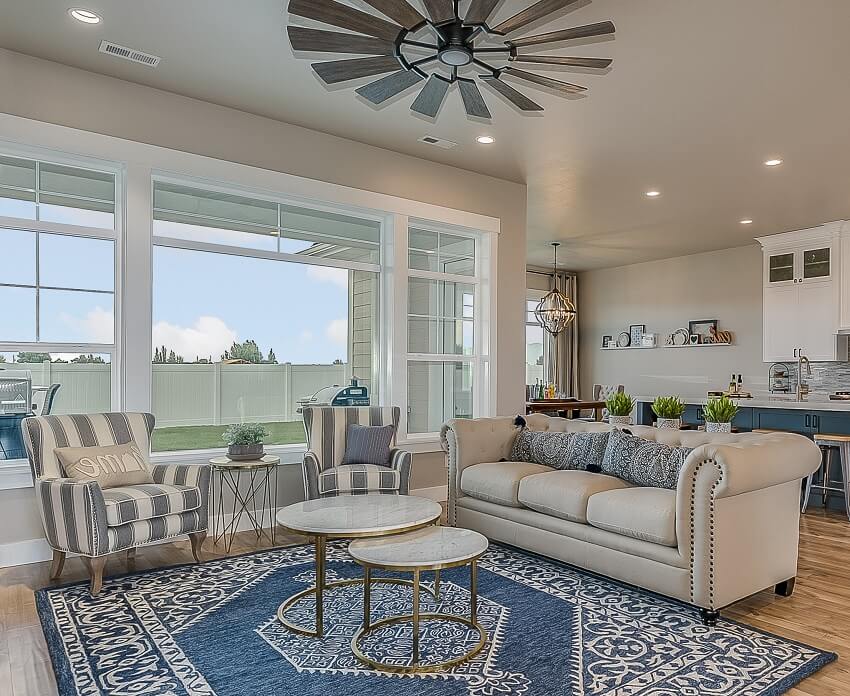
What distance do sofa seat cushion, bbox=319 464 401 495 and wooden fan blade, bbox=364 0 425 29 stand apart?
2894 mm

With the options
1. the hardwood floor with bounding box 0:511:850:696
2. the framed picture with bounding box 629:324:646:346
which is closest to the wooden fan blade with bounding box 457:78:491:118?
the hardwood floor with bounding box 0:511:850:696

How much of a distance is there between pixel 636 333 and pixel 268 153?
745 centimetres

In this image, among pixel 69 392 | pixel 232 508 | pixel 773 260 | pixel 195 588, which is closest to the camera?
pixel 195 588

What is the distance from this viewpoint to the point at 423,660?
2641 millimetres

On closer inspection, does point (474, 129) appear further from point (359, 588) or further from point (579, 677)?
point (579, 677)

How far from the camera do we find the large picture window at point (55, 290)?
160 inches

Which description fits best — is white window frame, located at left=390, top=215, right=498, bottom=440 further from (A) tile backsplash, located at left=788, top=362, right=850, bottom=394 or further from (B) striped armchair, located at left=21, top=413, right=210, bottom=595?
(A) tile backsplash, located at left=788, top=362, right=850, bottom=394

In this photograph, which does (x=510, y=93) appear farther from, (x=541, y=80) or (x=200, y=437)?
(x=200, y=437)

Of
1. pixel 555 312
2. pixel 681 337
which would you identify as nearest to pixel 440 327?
pixel 555 312

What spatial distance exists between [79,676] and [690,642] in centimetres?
252

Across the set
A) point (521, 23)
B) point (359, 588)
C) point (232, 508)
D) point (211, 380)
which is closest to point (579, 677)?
point (359, 588)

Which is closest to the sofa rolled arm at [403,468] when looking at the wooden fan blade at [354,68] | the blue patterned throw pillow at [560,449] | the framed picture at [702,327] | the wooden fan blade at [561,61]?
the blue patterned throw pillow at [560,449]

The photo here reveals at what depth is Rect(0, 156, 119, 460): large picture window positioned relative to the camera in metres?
4.07

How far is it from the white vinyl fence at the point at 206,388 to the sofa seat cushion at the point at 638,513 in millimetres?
2692
